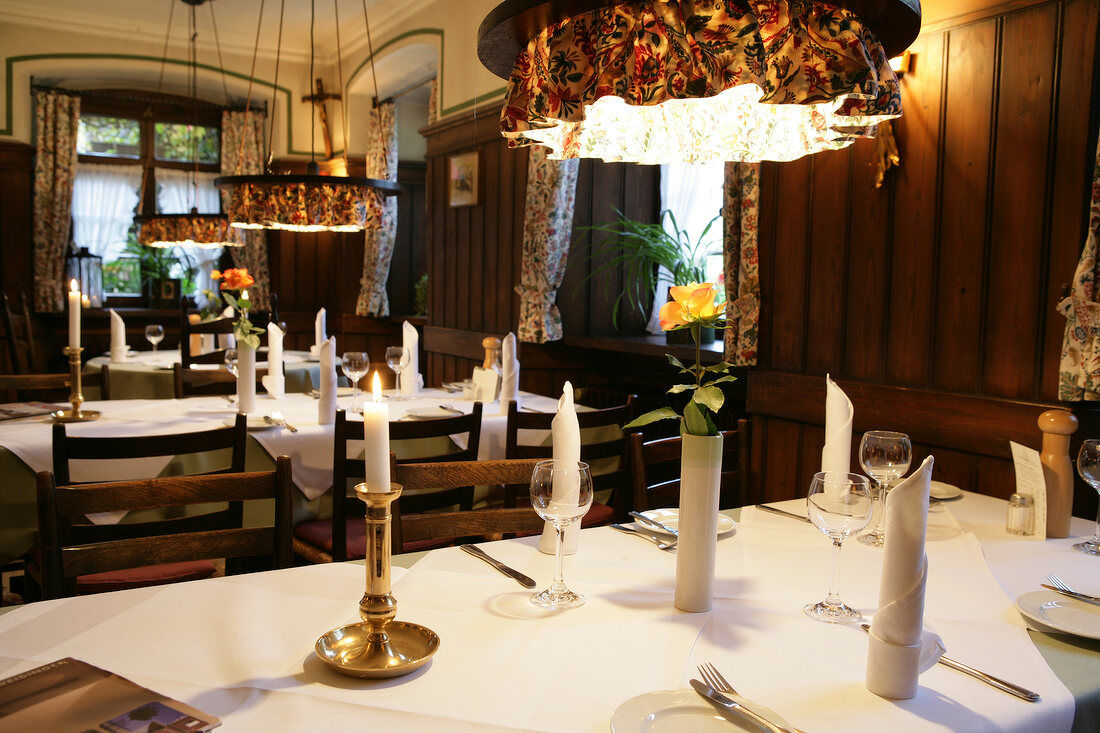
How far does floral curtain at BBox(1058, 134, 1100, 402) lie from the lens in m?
2.43

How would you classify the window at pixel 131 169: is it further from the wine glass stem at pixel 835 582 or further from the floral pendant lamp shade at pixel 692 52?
the wine glass stem at pixel 835 582

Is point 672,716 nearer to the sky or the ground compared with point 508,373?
nearer to the ground

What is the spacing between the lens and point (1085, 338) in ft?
8.16

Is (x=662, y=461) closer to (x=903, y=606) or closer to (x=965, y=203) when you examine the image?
(x=903, y=606)

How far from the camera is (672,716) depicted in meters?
1.05

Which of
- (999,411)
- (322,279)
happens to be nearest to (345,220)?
(999,411)

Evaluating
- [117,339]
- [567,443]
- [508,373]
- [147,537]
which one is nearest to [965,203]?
[508,373]

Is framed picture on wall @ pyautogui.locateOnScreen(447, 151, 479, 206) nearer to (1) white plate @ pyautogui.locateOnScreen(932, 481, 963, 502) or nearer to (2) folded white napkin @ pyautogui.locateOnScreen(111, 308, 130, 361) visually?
(2) folded white napkin @ pyautogui.locateOnScreen(111, 308, 130, 361)

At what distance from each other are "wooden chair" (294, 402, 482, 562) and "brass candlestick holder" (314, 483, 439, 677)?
1047 mm

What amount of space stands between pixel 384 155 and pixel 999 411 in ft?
18.7

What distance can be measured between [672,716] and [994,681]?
0.45m

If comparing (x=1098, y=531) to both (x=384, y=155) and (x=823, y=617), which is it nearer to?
(x=823, y=617)

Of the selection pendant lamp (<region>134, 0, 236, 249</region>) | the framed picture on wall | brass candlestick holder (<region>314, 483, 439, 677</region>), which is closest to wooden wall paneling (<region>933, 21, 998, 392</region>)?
brass candlestick holder (<region>314, 483, 439, 677</region>)

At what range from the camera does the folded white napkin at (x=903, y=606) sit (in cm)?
111
